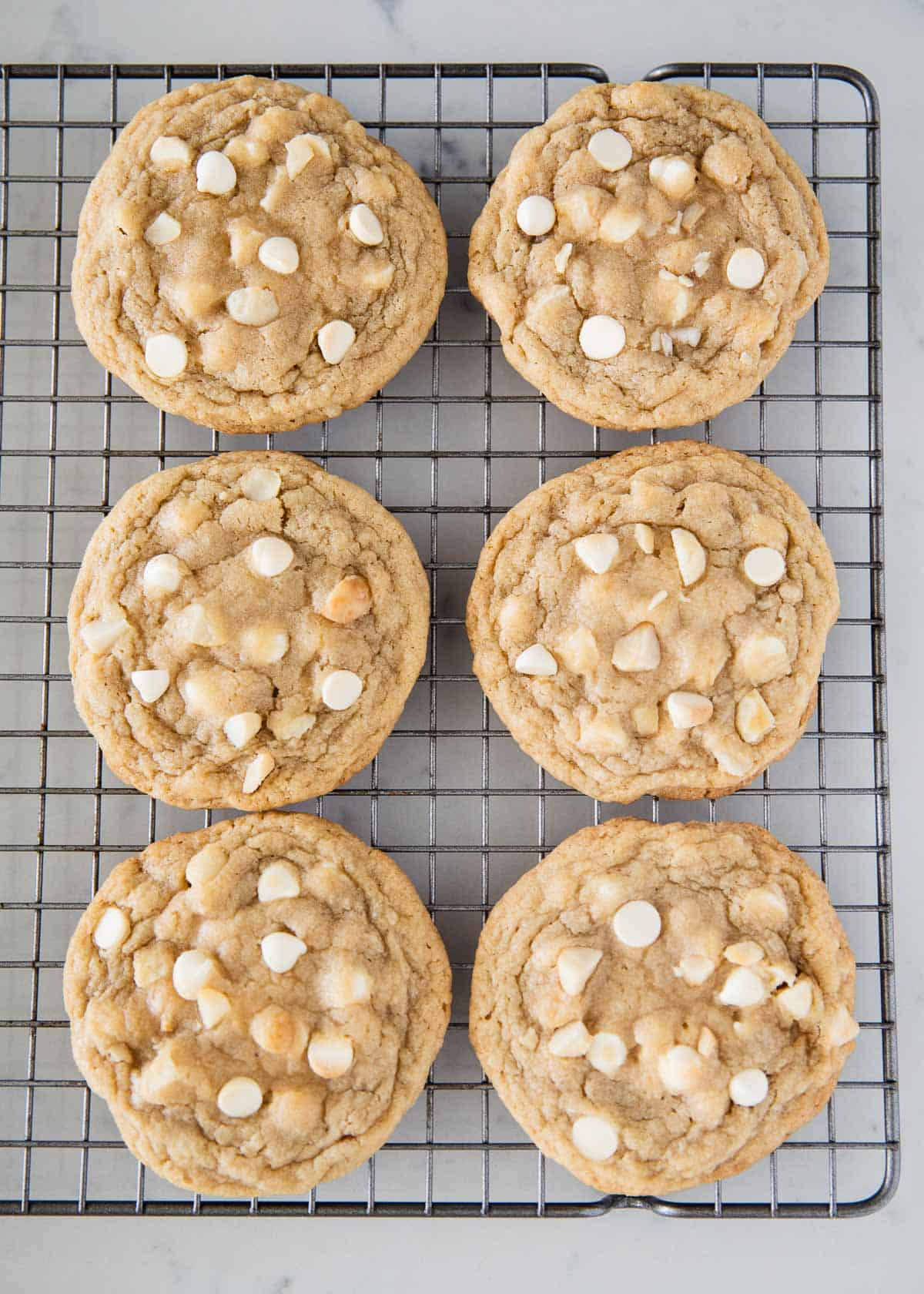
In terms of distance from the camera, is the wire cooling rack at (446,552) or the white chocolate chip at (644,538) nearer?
the white chocolate chip at (644,538)

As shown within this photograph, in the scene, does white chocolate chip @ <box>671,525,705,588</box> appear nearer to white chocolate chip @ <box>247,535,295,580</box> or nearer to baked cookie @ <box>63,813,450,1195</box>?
white chocolate chip @ <box>247,535,295,580</box>

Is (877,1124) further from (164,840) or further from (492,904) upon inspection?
(164,840)

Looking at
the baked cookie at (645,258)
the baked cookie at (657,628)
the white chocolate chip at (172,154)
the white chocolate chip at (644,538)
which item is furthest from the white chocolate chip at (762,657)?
the white chocolate chip at (172,154)

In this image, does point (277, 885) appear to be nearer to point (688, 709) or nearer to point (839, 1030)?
point (688, 709)

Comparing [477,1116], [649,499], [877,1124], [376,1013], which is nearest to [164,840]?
[376,1013]

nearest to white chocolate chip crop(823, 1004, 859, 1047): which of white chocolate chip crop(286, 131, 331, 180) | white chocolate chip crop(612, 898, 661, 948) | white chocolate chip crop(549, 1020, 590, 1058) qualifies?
white chocolate chip crop(612, 898, 661, 948)

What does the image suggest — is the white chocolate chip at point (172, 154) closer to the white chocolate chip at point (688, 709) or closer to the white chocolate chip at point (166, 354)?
the white chocolate chip at point (166, 354)
